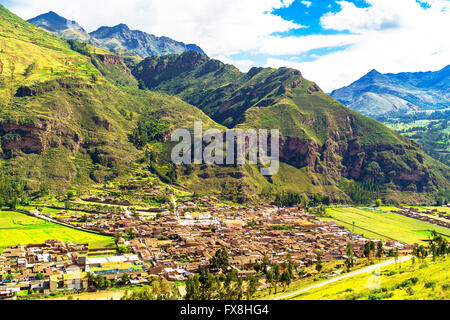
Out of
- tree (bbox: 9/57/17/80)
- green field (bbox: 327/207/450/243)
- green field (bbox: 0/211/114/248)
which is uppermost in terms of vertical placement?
tree (bbox: 9/57/17/80)

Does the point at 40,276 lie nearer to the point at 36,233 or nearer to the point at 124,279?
the point at 124,279

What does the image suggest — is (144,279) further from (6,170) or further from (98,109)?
(98,109)

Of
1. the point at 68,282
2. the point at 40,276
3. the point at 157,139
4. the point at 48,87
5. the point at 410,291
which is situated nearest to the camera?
the point at 410,291

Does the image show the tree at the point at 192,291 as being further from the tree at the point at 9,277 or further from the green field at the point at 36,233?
the green field at the point at 36,233


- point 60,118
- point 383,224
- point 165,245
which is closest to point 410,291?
point 165,245

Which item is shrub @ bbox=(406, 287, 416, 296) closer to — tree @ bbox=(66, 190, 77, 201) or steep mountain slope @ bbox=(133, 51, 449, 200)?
tree @ bbox=(66, 190, 77, 201)

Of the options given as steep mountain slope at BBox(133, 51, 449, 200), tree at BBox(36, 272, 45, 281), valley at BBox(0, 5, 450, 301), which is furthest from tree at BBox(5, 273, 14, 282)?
steep mountain slope at BBox(133, 51, 449, 200)
